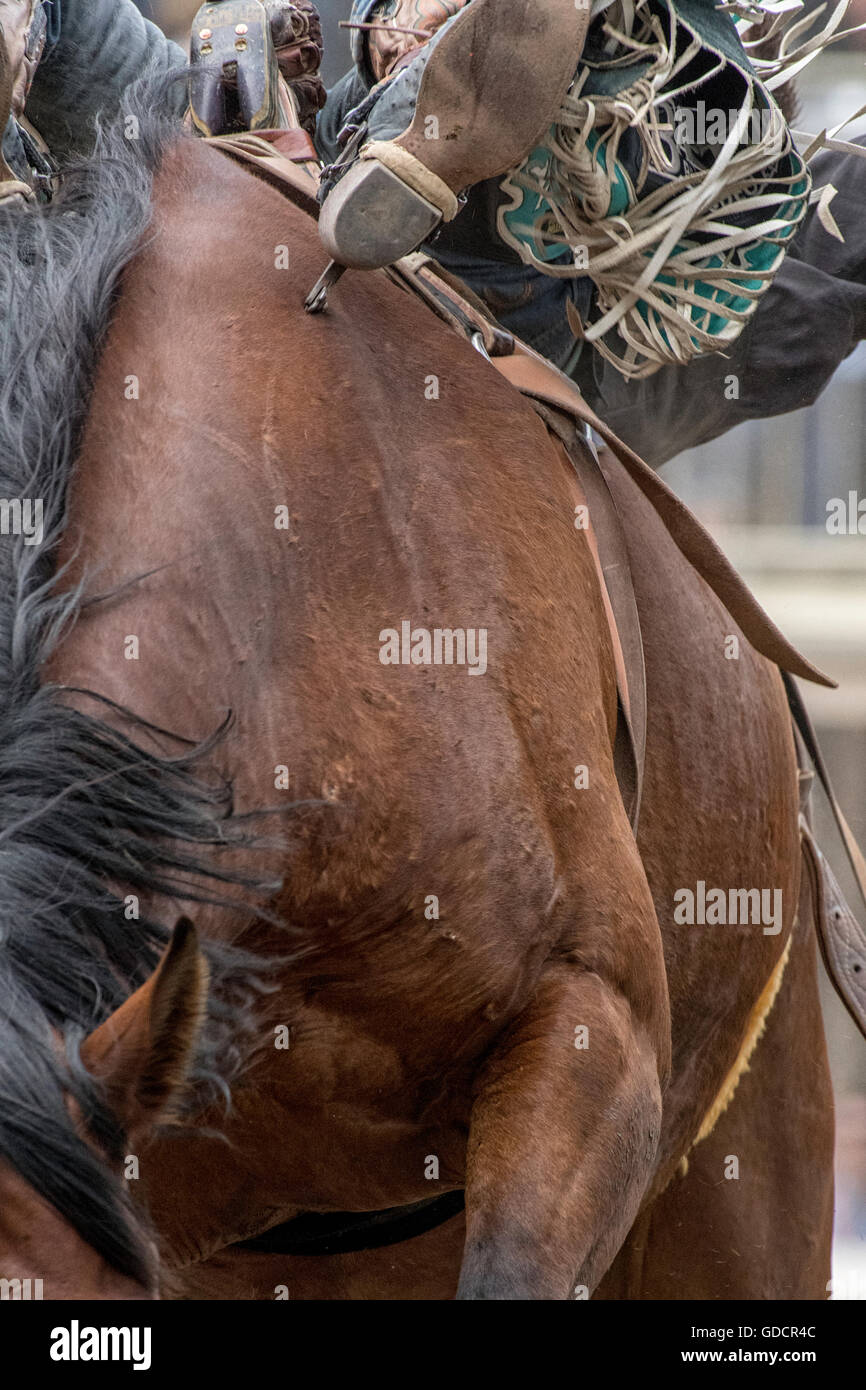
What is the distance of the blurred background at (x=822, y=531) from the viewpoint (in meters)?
7.68

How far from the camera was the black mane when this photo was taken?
1.46m

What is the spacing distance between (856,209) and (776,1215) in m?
2.01

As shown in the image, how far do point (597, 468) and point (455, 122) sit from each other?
552mm

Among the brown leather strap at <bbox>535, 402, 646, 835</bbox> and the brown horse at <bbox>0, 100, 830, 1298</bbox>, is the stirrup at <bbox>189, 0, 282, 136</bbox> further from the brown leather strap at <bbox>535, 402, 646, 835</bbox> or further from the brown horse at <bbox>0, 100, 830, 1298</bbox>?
the brown leather strap at <bbox>535, 402, 646, 835</bbox>

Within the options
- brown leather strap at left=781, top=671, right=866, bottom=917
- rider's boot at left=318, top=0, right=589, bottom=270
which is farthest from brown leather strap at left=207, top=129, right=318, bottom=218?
brown leather strap at left=781, top=671, right=866, bottom=917

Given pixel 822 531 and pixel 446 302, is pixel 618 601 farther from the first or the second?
pixel 822 531

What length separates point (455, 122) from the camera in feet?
7.33

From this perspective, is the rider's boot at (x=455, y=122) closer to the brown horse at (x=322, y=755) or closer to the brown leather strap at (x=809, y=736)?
the brown horse at (x=322, y=755)

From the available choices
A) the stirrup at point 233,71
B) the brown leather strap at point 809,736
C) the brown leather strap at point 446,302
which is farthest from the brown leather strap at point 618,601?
the brown leather strap at point 809,736

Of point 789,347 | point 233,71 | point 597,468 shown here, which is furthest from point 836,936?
point 233,71

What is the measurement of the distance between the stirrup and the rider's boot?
1.12 feet

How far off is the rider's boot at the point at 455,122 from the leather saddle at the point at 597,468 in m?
0.09
